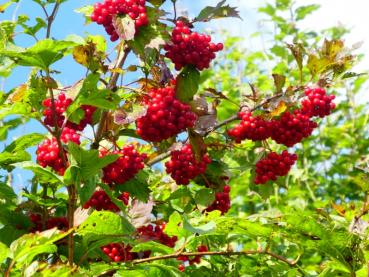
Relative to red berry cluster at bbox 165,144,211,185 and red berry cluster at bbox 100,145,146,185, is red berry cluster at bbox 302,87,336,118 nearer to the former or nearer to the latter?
red berry cluster at bbox 165,144,211,185

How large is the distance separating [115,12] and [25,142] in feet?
2.41

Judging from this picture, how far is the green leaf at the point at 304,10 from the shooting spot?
9.96m

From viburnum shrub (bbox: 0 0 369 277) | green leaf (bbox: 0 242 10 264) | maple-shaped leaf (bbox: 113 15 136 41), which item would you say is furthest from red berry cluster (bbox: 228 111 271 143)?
green leaf (bbox: 0 242 10 264)

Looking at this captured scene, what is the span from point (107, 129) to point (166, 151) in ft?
1.51

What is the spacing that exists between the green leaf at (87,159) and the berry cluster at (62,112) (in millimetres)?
551

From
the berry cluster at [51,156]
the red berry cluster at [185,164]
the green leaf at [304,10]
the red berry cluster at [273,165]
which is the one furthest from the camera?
the green leaf at [304,10]

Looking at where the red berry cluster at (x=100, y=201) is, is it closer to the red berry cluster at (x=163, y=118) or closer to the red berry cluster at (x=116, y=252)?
the red berry cluster at (x=116, y=252)

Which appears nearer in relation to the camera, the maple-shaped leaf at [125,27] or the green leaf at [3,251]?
the green leaf at [3,251]

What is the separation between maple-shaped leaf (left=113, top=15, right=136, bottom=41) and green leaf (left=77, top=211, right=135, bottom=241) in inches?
37.7

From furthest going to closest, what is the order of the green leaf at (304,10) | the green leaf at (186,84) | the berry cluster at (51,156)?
1. the green leaf at (304,10)
2. the green leaf at (186,84)
3. the berry cluster at (51,156)

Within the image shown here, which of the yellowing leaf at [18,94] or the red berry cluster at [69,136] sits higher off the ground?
the yellowing leaf at [18,94]

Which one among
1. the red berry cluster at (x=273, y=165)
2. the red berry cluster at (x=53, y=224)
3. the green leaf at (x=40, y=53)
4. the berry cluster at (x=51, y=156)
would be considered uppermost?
the green leaf at (x=40, y=53)

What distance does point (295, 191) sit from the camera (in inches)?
305

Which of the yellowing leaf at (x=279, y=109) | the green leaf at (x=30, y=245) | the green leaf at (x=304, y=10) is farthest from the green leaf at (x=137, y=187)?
the green leaf at (x=304, y=10)
